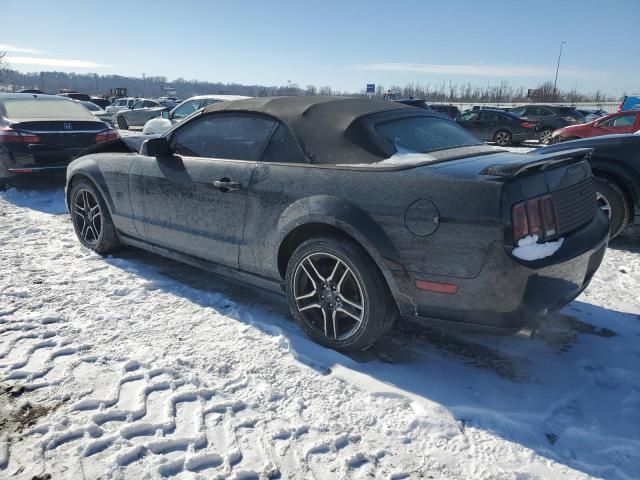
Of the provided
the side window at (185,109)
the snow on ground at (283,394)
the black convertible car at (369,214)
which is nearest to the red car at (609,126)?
the side window at (185,109)

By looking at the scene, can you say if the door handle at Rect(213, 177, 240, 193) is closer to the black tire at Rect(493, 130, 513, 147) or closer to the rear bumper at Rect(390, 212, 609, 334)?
the rear bumper at Rect(390, 212, 609, 334)

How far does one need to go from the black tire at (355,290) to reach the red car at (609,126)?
13.2 m

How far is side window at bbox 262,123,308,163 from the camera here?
317 cm

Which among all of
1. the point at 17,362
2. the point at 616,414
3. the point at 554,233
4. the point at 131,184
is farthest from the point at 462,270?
the point at 131,184

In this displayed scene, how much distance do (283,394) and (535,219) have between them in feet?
5.35

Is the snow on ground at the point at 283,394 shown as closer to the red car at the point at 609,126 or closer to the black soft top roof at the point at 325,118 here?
the black soft top roof at the point at 325,118

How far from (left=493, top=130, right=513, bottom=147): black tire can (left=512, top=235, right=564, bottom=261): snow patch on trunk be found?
683 inches

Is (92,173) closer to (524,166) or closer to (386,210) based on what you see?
(386,210)

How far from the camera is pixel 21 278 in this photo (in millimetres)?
4195

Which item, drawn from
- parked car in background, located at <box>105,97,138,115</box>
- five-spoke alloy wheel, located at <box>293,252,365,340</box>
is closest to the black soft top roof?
five-spoke alloy wheel, located at <box>293,252,365,340</box>

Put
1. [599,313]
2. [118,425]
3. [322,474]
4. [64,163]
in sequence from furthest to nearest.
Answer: [64,163]
[599,313]
[118,425]
[322,474]

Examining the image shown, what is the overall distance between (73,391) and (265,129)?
2.05 meters

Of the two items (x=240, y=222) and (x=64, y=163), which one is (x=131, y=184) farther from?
(x=64, y=163)

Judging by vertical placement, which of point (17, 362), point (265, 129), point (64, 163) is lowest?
point (17, 362)
